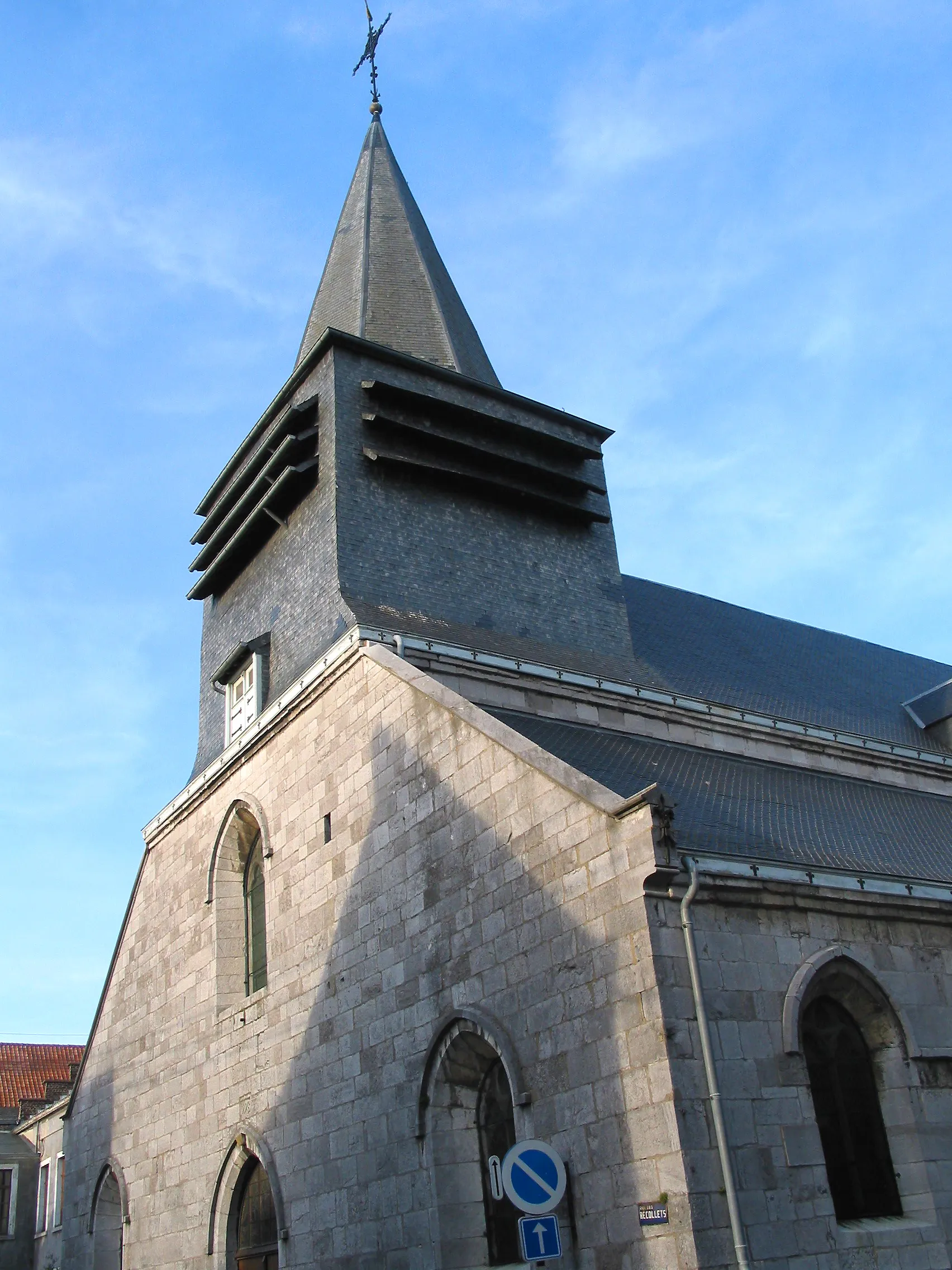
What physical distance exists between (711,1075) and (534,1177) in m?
1.66

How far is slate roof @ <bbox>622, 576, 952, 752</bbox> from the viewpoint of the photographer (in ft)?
49.9

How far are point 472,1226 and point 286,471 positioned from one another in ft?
28.8

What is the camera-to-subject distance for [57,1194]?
1927 centimetres

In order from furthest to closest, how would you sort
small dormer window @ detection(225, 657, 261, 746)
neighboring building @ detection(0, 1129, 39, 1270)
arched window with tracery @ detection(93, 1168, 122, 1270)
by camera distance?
1. neighboring building @ detection(0, 1129, 39, 1270)
2. small dormer window @ detection(225, 657, 261, 746)
3. arched window with tracery @ detection(93, 1168, 122, 1270)

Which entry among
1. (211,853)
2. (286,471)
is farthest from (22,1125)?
(286,471)

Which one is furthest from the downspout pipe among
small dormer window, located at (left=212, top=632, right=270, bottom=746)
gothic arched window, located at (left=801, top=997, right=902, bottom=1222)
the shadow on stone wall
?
small dormer window, located at (left=212, top=632, right=270, bottom=746)

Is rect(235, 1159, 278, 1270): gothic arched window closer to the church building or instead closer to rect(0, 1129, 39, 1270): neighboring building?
the church building

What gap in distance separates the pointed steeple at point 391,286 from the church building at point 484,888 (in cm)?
9

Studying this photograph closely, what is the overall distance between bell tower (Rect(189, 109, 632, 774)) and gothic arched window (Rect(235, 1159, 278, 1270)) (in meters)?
5.20

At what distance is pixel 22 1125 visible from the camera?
24.9 metres

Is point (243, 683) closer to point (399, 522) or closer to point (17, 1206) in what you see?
point (399, 522)

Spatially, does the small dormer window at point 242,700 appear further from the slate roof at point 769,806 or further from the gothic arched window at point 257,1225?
the gothic arched window at point 257,1225

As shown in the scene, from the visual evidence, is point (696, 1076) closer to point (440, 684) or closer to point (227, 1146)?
point (440, 684)

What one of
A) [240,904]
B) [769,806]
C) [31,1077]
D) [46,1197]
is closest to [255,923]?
[240,904]
